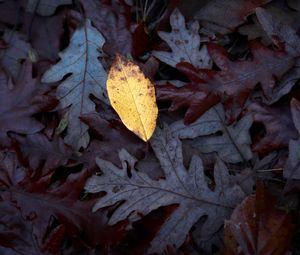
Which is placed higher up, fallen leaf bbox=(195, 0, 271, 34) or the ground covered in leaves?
fallen leaf bbox=(195, 0, 271, 34)

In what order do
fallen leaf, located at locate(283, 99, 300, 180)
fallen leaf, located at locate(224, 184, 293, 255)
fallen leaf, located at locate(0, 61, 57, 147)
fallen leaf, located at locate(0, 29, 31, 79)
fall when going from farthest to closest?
fallen leaf, located at locate(0, 29, 31, 79)
fallen leaf, located at locate(0, 61, 57, 147)
fallen leaf, located at locate(283, 99, 300, 180)
fallen leaf, located at locate(224, 184, 293, 255)

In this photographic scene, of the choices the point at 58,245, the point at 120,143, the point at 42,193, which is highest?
the point at 120,143

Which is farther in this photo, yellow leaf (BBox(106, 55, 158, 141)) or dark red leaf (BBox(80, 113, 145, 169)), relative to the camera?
dark red leaf (BBox(80, 113, 145, 169))

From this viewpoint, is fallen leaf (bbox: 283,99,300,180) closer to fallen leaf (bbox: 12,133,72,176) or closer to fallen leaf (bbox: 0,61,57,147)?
fallen leaf (bbox: 12,133,72,176)

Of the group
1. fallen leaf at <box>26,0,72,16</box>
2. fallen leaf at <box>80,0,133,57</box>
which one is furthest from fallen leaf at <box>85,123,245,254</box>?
fallen leaf at <box>26,0,72,16</box>

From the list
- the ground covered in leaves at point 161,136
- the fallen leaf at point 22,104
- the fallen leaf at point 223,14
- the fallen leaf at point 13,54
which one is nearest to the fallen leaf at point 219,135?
the ground covered in leaves at point 161,136

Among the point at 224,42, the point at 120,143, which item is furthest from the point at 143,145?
the point at 224,42

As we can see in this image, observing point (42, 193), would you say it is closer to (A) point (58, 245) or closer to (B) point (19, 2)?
(A) point (58, 245)

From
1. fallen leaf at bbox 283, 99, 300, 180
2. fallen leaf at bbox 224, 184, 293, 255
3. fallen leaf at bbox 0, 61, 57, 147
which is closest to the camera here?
fallen leaf at bbox 224, 184, 293, 255
